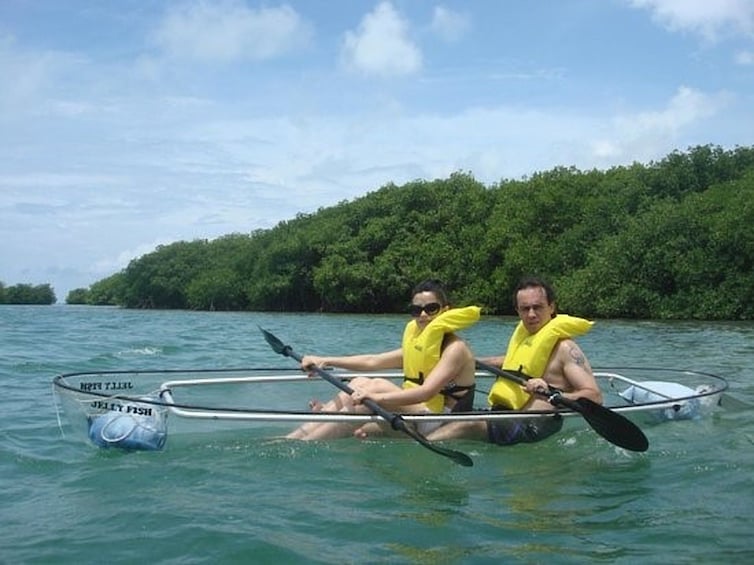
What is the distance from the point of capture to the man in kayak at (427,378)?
638cm

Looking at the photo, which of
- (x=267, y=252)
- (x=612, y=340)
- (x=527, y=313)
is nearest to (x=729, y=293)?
(x=612, y=340)

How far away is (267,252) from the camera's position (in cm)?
5897

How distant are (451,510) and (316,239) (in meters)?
50.0

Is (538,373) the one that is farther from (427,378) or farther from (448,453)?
(448,453)

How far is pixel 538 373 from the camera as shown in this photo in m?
6.64

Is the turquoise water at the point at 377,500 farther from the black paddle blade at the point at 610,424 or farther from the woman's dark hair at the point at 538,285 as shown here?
the woman's dark hair at the point at 538,285

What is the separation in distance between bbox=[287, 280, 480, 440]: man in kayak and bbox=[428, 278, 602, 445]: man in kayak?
0.29 m

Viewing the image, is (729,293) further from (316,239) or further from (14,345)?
(316,239)

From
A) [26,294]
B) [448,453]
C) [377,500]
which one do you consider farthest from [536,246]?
[26,294]

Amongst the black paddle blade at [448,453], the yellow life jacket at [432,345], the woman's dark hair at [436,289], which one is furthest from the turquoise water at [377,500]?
the woman's dark hair at [436,289]

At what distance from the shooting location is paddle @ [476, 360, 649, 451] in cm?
609

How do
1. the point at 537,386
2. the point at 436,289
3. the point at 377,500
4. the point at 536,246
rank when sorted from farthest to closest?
the point at 536,246 < the point at 436,289 < the point at 537,386 < the point at 377,500

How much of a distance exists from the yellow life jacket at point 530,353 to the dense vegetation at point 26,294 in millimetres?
99306

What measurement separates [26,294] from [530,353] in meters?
102
